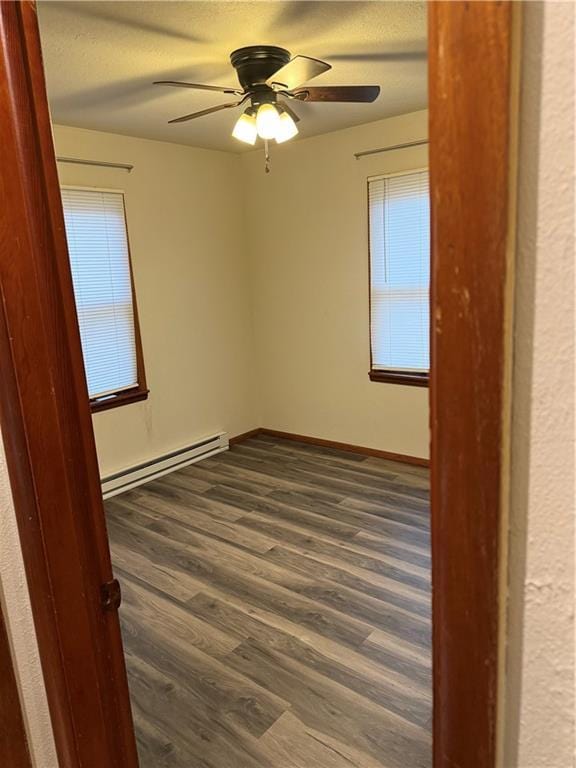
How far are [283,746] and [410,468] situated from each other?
2.58 metres

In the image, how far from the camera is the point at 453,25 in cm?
45

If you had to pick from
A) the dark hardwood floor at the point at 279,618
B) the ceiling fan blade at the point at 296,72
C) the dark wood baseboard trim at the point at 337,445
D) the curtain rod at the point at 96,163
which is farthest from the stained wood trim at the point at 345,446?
the ceiling fan blade at the point at 296,72

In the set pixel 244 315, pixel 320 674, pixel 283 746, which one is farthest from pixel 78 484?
pixel 244 315

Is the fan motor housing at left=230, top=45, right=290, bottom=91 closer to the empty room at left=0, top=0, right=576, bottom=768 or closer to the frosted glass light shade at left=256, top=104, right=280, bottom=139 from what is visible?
the empty room at left=0, top=0, right=576, bottom=768

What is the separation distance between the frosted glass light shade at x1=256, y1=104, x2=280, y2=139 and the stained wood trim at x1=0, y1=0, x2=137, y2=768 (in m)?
1.63

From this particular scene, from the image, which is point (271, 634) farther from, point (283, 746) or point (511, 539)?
point (511, 539)

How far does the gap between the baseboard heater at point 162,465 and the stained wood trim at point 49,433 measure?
2.89 metres

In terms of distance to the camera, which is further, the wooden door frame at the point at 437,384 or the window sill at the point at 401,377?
the window sill at the point at 401,377

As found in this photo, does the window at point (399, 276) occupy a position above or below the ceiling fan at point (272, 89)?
below

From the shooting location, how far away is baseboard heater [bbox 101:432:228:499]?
3.97 m

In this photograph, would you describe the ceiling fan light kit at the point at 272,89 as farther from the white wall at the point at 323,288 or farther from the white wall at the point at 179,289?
the white wall at the point at 179,289

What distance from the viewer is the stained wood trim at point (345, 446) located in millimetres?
4215

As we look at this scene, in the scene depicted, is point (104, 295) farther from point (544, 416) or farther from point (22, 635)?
point (544, 416)

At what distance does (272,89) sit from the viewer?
8.05ft
